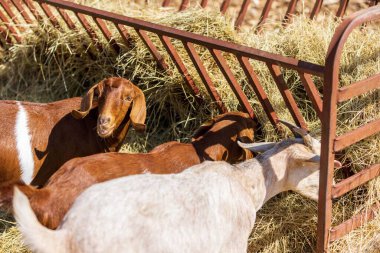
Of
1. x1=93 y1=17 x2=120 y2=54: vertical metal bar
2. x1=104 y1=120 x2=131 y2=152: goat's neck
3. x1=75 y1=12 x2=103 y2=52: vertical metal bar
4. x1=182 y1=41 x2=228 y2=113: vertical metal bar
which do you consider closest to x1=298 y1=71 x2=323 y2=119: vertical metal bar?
x1=182 y1=41 x2=228 y2=113: vertical metal bar

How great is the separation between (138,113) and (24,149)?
33.3 inches

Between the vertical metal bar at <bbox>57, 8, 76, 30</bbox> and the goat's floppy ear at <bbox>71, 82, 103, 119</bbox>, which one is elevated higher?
the vertical metal bar at <bbox>57, 8, 76, 30</bbox>

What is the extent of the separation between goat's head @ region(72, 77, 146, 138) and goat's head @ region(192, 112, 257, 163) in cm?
45

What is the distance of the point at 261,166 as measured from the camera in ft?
16.3

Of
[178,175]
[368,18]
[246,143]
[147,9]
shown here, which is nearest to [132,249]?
[178,175]

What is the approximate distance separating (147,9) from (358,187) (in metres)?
2.79

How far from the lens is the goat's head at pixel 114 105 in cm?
546

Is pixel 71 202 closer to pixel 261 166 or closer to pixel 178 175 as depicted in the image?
pixel 178 175

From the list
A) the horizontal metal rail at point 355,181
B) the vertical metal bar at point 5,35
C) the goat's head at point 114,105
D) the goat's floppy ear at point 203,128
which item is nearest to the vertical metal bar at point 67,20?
the vertical metal bar at point 5,35

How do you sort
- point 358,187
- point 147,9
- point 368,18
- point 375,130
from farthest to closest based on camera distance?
point 147,9
point 358,187
point 375,130
point 368,18

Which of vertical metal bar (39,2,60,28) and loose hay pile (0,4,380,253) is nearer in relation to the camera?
loose hay pile (0,4,380,253)

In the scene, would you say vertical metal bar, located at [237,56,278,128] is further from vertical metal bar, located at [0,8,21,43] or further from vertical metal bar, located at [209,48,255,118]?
vertical metal bar, located at [0,8,21,43]

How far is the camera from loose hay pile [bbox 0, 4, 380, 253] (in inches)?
209

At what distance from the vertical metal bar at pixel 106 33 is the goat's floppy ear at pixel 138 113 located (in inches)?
34.3
